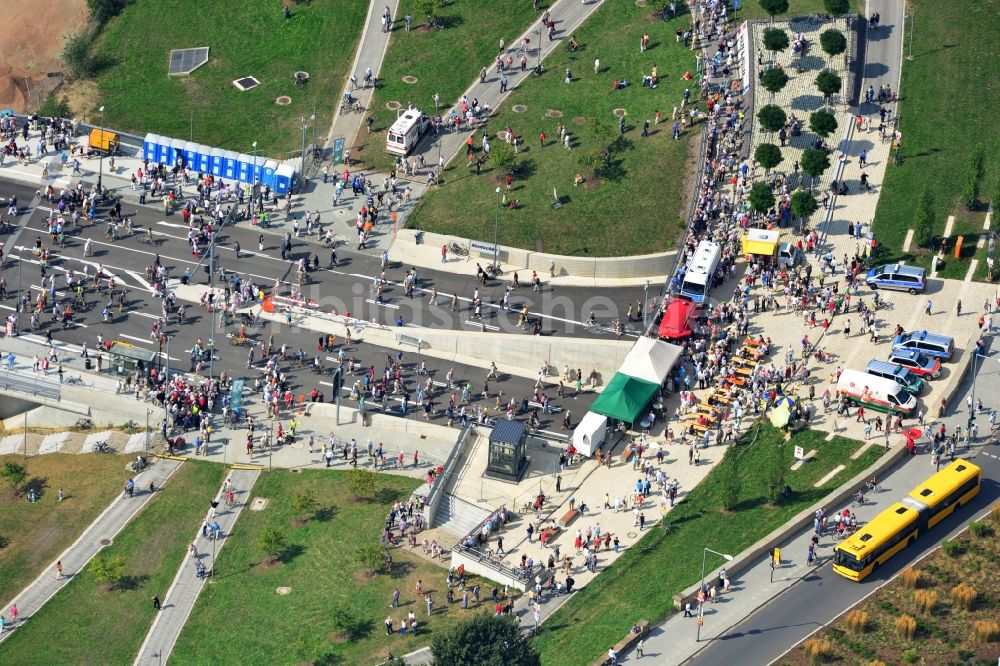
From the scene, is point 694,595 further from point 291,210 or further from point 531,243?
point 291,210

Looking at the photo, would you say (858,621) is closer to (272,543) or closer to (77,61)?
(272,543)

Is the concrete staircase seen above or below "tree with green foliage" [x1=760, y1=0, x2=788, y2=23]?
below

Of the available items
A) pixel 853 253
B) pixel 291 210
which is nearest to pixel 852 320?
pixel 853 253

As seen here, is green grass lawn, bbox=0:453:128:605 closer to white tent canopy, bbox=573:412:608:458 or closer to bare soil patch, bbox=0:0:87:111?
white tent canopy, bbox=573:412:608:458

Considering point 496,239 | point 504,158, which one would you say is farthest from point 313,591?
point 504,158

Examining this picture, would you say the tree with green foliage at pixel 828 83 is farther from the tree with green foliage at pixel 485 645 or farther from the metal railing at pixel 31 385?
the metal railing at pixel 31 385

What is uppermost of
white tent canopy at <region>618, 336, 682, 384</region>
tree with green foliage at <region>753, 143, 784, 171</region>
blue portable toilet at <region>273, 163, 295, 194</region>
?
tree with green foliage at <region>753, 143, 784, 171</region>

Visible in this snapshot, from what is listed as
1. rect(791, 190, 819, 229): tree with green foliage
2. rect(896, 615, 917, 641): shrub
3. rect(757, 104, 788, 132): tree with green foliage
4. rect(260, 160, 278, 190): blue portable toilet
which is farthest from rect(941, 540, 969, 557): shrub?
rect(260, 160, 278, 190): blue portable toilet

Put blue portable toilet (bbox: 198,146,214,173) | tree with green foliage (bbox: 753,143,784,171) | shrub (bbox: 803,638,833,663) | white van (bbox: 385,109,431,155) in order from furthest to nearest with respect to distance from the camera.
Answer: blue portable toilet (bbox: 198,146,214,173), white van (bbox: 385,109,431,155), tree with green foliage (bbox: 753,143,784,171), shrub (bbox: 803,638,833,663)
